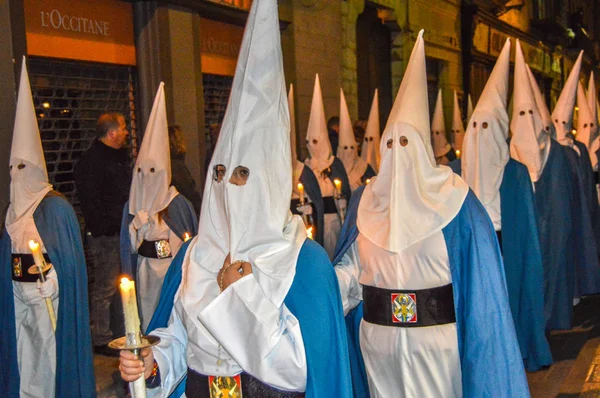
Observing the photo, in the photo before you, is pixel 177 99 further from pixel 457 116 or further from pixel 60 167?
pixel 457 116

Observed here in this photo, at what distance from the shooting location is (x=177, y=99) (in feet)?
35.7

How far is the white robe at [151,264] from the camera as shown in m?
7.33

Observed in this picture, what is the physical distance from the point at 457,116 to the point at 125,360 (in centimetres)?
1366

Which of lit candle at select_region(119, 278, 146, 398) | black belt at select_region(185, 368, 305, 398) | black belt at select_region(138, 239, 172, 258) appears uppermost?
lit candle at select_region(119, 278, 146, 398)

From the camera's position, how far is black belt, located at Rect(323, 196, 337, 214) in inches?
422

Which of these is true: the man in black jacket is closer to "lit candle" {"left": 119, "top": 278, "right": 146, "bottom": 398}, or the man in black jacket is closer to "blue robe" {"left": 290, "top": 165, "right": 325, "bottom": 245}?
"blue robe" {"left": 290, "top": 165, "right": 325, "bottom": 245}

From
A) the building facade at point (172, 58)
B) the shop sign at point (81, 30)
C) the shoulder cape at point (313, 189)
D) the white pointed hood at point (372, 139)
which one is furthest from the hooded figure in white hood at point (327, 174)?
the shop sign at point (81, 30)

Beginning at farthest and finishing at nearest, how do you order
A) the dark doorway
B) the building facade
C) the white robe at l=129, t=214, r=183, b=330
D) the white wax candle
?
the dark doorway < the building facade < the white robe at l=129, t=214, r=183, b=330 < the white wax candle

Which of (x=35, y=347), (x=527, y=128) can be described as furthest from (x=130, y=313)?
(x=527, y=128)

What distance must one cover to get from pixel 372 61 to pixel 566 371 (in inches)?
513

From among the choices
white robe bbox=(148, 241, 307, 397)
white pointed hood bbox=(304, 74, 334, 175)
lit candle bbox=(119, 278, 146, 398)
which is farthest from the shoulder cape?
lit candle bbox=(119, 278, 146, 398)

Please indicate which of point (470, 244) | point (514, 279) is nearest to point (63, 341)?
point (470, 244)

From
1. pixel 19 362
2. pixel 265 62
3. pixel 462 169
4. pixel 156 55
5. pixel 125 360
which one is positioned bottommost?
pixel 19 362

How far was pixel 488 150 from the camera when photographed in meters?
7.34
